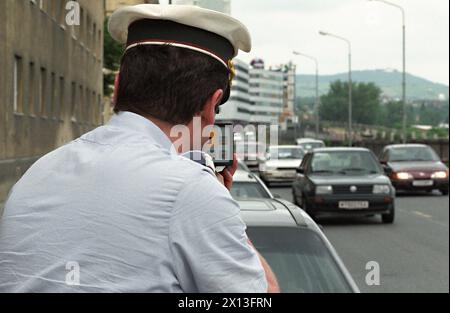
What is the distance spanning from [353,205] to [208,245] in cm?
1833

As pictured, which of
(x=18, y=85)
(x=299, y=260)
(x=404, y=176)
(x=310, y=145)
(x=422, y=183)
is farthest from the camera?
(x=310, y=145)

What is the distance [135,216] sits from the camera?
5.33ft

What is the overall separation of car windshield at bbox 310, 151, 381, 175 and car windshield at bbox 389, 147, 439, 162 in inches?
362

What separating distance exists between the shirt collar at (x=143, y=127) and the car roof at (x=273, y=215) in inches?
134

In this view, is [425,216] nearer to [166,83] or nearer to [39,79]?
[39,79]

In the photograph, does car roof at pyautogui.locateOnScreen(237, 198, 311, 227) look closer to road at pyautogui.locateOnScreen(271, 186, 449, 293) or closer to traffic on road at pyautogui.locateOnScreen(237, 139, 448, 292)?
traffic on road at pyautogui.locateOnScreen(237, 139, 448, 292)

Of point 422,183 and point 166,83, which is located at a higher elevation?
point 166,83

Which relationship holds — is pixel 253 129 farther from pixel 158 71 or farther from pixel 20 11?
pixel 20 11

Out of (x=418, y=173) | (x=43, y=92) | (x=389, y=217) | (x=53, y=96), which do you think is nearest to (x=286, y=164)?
(x=418, y=173)

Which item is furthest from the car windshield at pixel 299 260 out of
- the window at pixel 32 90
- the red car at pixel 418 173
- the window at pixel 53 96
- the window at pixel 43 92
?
the window at pixel 53 96

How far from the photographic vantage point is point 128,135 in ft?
5.84

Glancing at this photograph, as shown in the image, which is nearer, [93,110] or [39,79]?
[39,79]

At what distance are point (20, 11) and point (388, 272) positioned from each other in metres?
16.8

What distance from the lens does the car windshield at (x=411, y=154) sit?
29.9m
